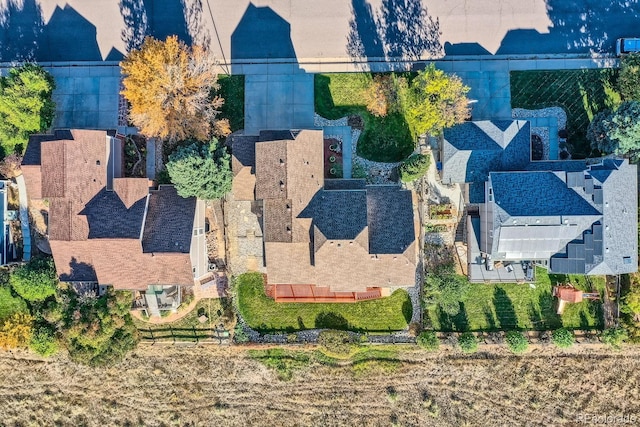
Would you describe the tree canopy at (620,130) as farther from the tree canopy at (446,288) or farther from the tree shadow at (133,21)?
the tree shadow at (133,21)

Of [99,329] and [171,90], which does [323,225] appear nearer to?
[171,90]

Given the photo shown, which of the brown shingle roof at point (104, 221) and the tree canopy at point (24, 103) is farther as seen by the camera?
the tree canopy at point (24, 103)

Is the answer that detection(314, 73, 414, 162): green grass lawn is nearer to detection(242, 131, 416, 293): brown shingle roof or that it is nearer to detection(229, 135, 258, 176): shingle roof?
detection(242, 131, 416, 293): brown shingle roof

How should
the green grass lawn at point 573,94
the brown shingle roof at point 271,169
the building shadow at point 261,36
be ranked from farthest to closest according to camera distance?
the building shadow at point 261,36 < the green grass lawn at point 573,94 < the brown shingle roof at point 271,169

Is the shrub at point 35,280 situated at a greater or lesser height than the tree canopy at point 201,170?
lesser

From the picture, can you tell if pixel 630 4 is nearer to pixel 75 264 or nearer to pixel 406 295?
pixel 406 295

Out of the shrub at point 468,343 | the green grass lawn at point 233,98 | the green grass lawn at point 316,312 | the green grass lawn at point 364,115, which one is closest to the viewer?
the shrub at point 468,343

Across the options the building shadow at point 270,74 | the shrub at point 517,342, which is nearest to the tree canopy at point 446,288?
the shrub at point 517,342

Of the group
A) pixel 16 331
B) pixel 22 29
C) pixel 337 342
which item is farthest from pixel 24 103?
pixel 337 342
